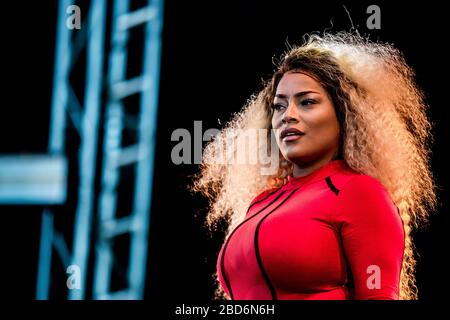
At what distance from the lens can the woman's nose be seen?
171cm

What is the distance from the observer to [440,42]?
221 centimetres

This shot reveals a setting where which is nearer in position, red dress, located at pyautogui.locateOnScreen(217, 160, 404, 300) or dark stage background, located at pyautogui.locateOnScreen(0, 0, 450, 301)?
red dress, located at pyautogui.locateOnScreen(217, 160, 404, 300)

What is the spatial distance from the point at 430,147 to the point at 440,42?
0.37 m

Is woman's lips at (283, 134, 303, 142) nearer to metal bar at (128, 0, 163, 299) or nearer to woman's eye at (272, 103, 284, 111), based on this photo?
woman's eye at (272, 103, 284, 111)

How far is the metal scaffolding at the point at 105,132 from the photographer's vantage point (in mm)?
2516

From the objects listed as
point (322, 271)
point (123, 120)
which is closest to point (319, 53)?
point (322, 271)

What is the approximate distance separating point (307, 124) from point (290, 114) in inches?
2.0

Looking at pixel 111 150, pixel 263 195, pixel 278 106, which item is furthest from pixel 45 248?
pixel 278 106

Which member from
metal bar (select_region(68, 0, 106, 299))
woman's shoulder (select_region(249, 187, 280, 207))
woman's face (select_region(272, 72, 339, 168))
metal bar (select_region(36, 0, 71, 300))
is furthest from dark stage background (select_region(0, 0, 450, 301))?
woman's face (select_region(272, 72, 339, 168))

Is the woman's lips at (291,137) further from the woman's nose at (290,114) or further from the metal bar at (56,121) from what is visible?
the metal bar at (56,121)

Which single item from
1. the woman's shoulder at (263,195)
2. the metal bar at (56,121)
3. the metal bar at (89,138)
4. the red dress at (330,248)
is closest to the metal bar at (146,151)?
the metal bar at (89,138)

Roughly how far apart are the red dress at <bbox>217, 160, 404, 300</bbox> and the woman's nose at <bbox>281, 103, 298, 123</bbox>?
191 mm
